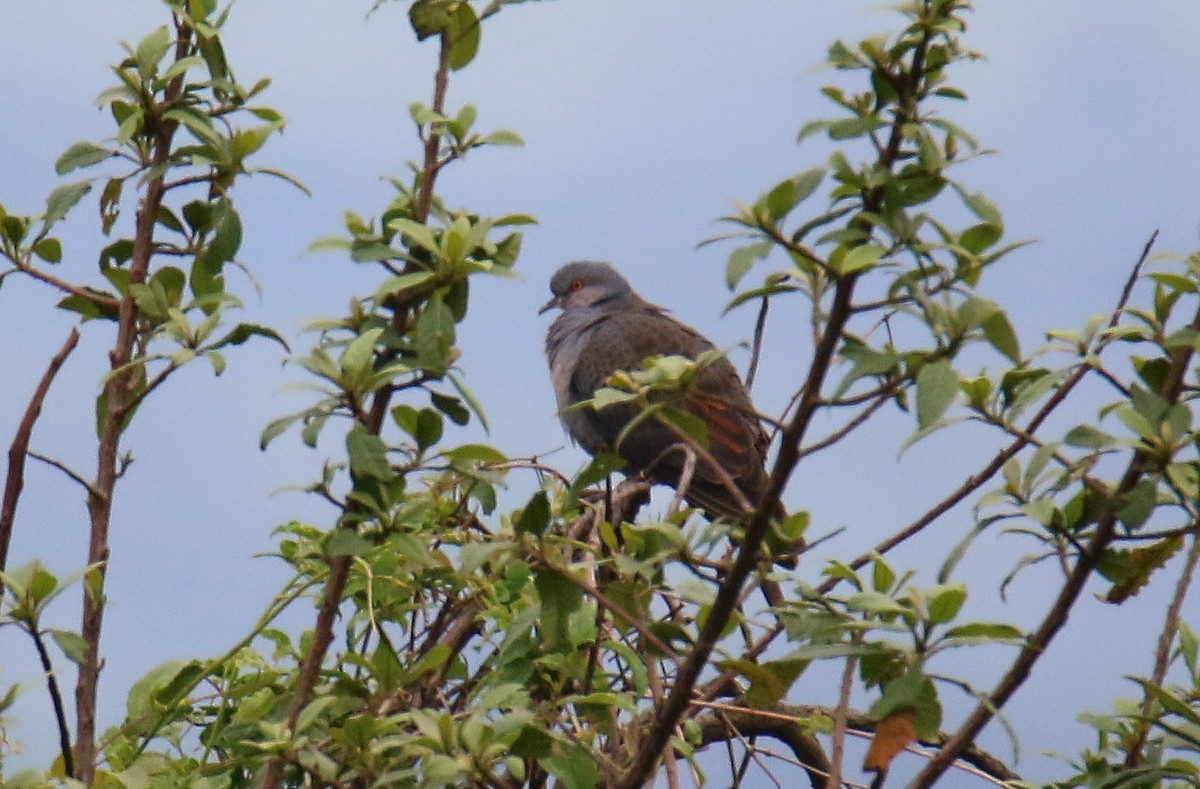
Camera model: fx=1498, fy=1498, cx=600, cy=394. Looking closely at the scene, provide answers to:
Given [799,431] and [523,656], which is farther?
[523,656]

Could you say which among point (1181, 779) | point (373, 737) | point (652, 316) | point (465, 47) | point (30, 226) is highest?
point (652, 316)

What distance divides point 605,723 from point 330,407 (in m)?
0.71

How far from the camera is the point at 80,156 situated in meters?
2.65

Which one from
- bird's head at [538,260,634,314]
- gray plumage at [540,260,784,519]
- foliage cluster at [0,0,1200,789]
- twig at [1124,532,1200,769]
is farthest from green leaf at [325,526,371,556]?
bird's head at [538,260,634,314]

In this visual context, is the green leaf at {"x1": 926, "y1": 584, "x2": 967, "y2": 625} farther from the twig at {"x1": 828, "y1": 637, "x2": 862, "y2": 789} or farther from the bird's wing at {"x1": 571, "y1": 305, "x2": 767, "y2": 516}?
the bird's wing at {"x1": 571, "y1": 305, "x2": 767, "y2": 516}

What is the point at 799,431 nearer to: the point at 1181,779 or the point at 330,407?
the point at 330,407

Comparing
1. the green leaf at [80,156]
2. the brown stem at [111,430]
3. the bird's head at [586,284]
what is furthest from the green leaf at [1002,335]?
the bird's head at [586,284]

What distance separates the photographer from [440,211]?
2.38m

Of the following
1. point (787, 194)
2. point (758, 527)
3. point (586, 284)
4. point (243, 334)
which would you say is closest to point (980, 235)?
point (787, 194)

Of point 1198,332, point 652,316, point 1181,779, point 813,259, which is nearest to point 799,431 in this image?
point 813,259

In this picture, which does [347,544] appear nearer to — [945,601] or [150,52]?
[945,601]

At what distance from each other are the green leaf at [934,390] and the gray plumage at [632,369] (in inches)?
143

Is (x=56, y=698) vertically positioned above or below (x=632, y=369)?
below

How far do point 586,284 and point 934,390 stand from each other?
5.86 m
